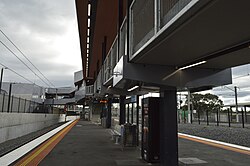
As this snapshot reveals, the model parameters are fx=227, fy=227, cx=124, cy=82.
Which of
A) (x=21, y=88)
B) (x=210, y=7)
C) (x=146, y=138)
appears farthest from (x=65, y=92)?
(x=210, y=7)

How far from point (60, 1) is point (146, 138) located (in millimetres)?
8169

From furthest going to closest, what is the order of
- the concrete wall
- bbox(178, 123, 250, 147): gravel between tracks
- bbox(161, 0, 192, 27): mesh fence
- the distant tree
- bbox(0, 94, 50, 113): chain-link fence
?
the distant tree → bbox(0, 94, 50, 113): chain-link fence → bbox(178, 123, 250, 147): gravel between tracks → the concrete wall → bbox(161, 0, 192, 27): mesh fence

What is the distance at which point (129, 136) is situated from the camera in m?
9.16

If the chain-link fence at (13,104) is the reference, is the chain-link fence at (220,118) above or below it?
below

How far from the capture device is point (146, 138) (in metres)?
6.66

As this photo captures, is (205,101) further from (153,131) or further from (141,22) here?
(141,22)

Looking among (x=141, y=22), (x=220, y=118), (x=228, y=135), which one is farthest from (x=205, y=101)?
(x=141, y=22)

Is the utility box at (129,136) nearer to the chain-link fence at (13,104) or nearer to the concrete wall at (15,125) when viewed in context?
the concrete wall at (15,125)

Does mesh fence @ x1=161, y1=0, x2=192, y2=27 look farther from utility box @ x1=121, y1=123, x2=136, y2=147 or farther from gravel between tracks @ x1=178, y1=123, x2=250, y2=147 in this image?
gravel between tracks @ x1=178, y1=123, x2=250, y2=147

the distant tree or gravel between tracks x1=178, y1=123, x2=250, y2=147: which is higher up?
the distant tree

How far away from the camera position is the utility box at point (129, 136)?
8.96 m

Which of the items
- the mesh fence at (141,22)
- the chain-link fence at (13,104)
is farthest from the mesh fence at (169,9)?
the chain-link fence at (13,104)

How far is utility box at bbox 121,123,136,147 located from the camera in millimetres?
8959

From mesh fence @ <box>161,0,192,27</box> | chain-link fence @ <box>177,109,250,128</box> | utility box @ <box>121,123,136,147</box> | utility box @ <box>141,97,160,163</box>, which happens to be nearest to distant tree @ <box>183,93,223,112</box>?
chain-link fence @ <box>177,109,250,128</box>
